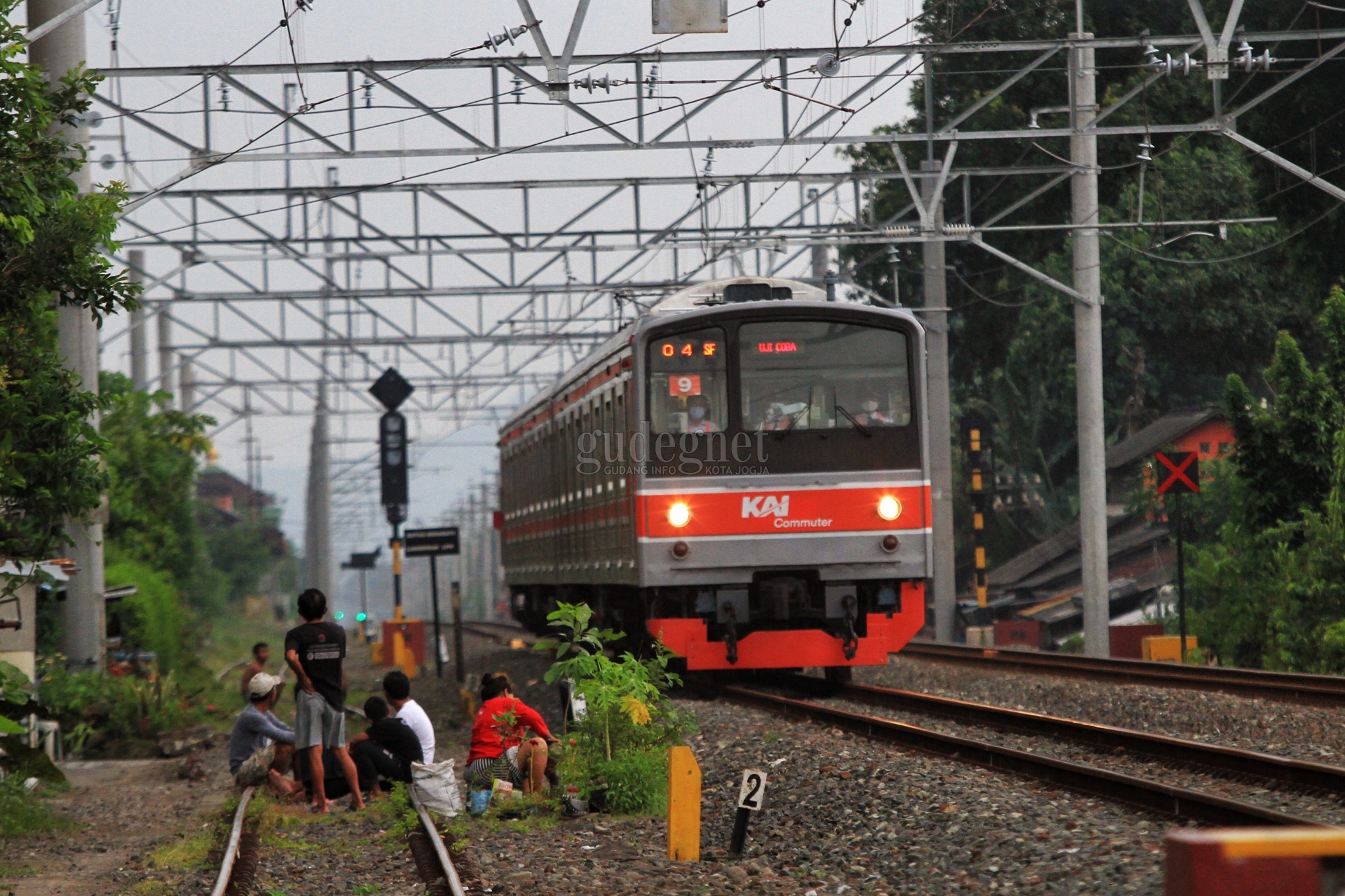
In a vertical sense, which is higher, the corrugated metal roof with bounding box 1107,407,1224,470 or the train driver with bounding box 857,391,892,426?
the corrugated metal roof with bounding box 1107,407,1224,470

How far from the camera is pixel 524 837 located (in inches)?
374

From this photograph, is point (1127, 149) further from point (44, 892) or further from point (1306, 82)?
point (44, 892)

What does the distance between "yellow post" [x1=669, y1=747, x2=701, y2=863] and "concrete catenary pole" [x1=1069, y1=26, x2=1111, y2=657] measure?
13.3 meters

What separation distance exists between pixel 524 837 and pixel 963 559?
3455 cm

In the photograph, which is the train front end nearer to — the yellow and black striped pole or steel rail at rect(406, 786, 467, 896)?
steel rail at rect(406, 786, 467, 896)

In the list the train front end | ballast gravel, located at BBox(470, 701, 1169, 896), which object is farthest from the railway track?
the train front end

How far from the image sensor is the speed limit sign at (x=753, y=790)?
8523mm

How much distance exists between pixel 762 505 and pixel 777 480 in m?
0.25

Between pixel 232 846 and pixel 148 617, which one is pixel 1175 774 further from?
pixel 148 617

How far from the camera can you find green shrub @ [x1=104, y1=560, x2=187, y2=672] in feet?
82.4

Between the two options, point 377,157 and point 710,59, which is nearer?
point 710,59

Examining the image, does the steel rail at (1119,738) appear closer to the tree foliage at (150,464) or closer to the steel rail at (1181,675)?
the steel rail at (1181,675)

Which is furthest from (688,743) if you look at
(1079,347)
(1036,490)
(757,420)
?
(1036,490)

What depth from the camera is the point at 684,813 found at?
868 centimetres
